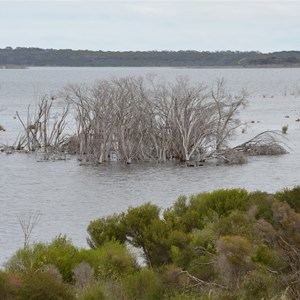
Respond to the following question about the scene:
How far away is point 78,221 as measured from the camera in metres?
29.7

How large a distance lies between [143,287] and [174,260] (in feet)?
7.01

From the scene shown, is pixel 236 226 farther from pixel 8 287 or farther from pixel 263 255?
pixel 8 287

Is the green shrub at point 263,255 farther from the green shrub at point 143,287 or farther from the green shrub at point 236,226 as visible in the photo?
the green shrub at point 143,287

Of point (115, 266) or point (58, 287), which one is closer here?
point (58, 287)

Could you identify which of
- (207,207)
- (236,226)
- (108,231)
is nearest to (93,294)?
(236,226)

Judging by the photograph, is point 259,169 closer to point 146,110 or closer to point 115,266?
point 146,110

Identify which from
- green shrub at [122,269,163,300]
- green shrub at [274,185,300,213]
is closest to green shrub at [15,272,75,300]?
green shrub at [122,269,163,300]

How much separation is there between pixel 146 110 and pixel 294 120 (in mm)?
32782

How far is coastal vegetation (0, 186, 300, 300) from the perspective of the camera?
12062 millimetres

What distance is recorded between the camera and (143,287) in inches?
516

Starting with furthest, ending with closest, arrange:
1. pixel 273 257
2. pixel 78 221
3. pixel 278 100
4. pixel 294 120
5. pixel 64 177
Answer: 1. pixel 278 100
2. pixel 294 120
3. pixel 64 177
4. pixel 78 221
5. pixel 273 257

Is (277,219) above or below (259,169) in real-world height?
above

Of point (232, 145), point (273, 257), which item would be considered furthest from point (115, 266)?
point (232, 145)

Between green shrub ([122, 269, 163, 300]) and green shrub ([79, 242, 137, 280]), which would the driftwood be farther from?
green shrub ([122, 269, 163, 300])
